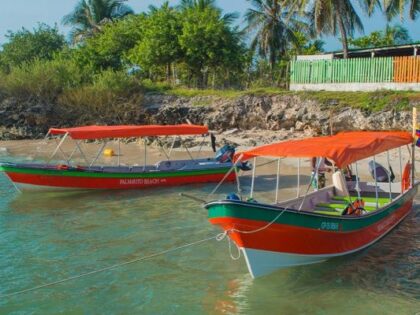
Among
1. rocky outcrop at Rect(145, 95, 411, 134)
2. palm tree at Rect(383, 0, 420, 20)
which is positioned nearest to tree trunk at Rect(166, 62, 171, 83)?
Answer: rocky outcrop at Rect(145, 95, 411, 134)

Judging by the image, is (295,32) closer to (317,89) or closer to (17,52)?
(317,89)

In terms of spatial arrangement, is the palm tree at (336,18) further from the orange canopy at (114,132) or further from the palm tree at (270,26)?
the orange canopy at (114,132)

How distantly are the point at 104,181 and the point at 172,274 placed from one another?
6909 mm

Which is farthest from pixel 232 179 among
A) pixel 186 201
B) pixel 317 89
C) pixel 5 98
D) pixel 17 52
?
pixel 17 52

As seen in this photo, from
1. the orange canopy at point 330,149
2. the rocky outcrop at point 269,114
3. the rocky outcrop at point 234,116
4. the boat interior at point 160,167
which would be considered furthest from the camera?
the rocky outcrop at point 234,116

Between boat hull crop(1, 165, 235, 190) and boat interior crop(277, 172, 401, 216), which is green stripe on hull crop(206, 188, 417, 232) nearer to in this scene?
boat interior crop(277, 172, 401, 216)

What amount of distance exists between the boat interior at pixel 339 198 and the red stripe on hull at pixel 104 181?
18.0ft

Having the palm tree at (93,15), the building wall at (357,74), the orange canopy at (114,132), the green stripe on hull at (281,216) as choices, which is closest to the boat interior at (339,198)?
the green stripe on hull at (281,216)

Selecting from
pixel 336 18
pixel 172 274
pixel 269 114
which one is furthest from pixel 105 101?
pixel 172 274

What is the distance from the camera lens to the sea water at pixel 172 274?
734cm

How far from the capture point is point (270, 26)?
31.6 meters

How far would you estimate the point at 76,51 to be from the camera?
3478cm

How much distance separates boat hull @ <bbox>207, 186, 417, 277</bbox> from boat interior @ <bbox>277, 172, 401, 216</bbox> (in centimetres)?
93

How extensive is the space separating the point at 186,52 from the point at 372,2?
10631 mm
